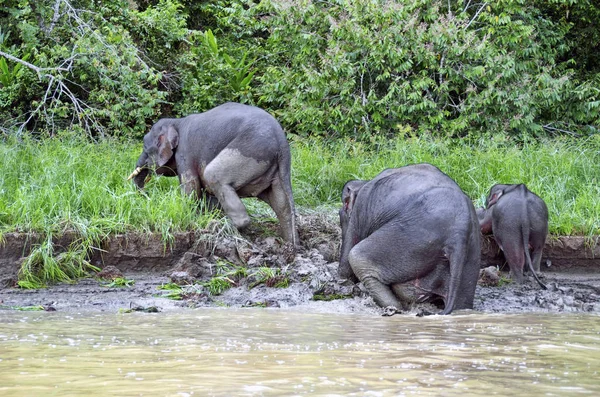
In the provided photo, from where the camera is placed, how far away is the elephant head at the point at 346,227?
7.37 m

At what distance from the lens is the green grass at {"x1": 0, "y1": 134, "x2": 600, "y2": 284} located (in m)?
7.83

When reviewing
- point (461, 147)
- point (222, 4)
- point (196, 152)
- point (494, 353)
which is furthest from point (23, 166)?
point (222, 4)

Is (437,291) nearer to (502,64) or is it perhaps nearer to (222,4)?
(502,64)

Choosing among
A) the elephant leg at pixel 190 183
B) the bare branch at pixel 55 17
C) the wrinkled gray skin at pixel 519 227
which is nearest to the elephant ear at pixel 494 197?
the wrinkled gray skin at pixel 519 227

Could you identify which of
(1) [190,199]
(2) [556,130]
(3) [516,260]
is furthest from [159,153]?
(2) [556,130]

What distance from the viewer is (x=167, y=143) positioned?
369 inches

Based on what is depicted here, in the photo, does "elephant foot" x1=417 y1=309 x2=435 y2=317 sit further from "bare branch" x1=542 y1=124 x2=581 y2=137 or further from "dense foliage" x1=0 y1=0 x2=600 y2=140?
"bare branch" x1=542 y1=124 x2=581 y2=137

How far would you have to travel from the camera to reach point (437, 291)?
6.60 m

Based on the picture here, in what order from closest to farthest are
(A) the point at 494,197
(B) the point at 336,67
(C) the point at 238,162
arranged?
(A) the point at 494,197 < (C) the point at 238,162 < (B) the point at 336,67

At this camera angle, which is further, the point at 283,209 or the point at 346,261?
the point at 283,209

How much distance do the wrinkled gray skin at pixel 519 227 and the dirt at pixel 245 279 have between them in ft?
0.63

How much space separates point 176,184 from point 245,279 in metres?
2.86

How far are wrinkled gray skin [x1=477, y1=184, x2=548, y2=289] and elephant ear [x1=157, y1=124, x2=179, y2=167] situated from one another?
347 centimetres

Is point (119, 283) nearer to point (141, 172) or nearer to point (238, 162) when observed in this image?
point (238, 162)
